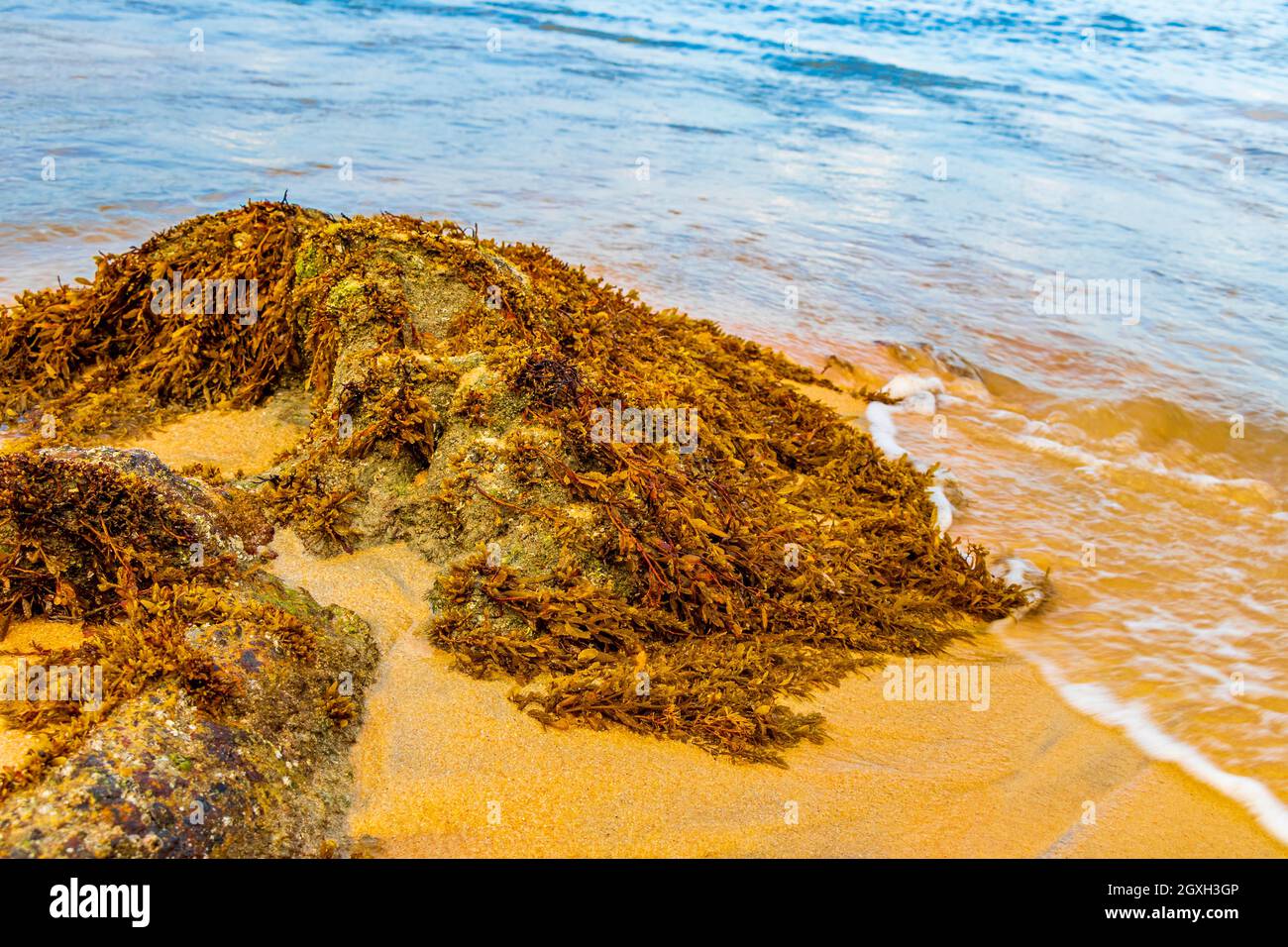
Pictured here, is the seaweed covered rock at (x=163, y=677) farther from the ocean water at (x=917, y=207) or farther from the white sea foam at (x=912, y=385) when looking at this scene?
the white sea foam at (x=912, y=385)

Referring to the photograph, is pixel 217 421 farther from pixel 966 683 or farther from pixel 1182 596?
pixel 1182 596

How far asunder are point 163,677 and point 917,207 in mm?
11555

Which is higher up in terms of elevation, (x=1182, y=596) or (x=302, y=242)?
(x=302, y=242)

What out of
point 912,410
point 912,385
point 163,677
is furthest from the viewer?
point 912,385

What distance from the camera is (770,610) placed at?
13.4ft

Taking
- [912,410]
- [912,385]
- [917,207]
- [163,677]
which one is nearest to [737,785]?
[163,677]

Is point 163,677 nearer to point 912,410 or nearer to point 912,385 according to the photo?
point 912,410

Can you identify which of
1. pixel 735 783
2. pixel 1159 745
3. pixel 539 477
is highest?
pixel 539 477

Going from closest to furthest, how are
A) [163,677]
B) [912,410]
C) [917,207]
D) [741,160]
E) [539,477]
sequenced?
[163,677], [539,477], [912,410], [917,207], [741,160]

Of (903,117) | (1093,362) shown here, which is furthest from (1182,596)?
(903,117)

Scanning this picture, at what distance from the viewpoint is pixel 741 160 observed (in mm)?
13695

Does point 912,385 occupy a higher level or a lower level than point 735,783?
higher
